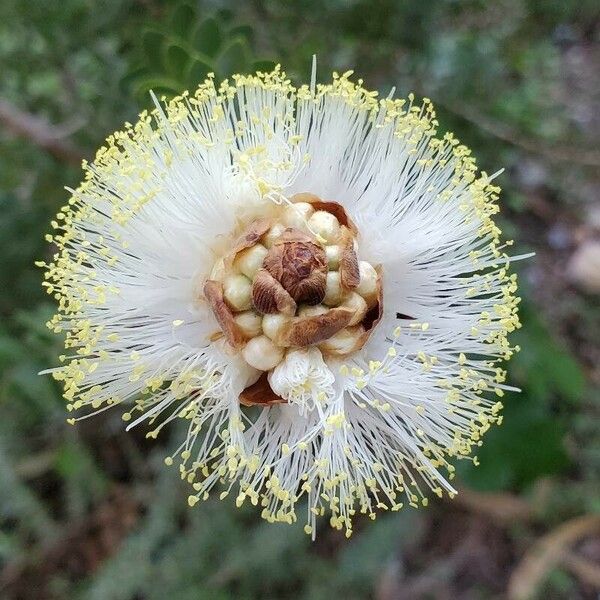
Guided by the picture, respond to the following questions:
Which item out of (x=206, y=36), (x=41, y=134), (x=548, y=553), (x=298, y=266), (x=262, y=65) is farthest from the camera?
(x=548, y=553)

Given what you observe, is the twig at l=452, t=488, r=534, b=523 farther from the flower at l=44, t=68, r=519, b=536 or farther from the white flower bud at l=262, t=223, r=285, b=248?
the white flower bud at l=262, t=223, r=285, b=248

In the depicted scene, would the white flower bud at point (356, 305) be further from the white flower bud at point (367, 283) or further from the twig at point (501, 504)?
Answer: the twig at point (501, 504)

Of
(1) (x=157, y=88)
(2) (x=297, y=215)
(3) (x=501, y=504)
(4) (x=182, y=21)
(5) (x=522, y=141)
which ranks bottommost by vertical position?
(3) (x=501, y=504)

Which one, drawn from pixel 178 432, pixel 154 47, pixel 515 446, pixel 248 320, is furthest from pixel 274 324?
pixel 515 446

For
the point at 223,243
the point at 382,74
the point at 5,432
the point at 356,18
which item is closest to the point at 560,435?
the point at 382,74

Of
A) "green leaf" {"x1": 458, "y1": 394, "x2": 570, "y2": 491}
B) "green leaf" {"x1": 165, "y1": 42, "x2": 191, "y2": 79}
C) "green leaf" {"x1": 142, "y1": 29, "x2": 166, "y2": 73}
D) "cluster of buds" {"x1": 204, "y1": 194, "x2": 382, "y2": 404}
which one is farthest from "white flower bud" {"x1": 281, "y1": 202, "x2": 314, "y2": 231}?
"green leaf" {"x1": 458, "y1": 394, "x2": 570, "y2": 491}

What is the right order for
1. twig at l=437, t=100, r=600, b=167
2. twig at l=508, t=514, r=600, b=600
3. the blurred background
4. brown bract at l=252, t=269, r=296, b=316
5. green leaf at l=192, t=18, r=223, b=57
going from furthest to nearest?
twig at l=508, t=514, r=600, b=600 < twig at l=437, t=100, r=600, b=167 < the blurred background < green leaf at l=192, t=18, r=223, b=57 < brown bract at l=252, t=269, r=296, b=316

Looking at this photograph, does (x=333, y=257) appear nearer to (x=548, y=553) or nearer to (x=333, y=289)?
(x=333, y=289)
